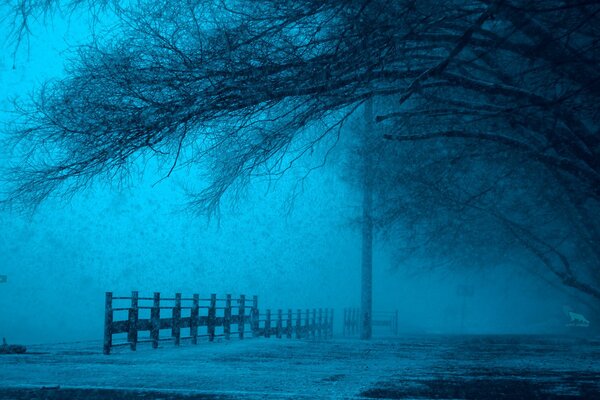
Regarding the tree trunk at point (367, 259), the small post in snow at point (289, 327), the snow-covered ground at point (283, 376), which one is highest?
the tree trunk at point (367, 259)

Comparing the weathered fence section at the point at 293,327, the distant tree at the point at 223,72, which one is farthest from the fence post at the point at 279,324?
the distant tree at the point at 223,72

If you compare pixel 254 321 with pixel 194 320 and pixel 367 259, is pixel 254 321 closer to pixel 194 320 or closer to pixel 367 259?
pixel 367 259

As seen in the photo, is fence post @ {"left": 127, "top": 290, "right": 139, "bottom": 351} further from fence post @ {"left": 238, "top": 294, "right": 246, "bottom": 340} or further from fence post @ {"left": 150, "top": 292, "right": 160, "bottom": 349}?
fence post @ {"left": 238, "top": 294, "right": 246, "bottom": 340}

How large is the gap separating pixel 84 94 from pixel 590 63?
551 cm

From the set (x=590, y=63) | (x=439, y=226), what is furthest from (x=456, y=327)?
(x=590, y=63)

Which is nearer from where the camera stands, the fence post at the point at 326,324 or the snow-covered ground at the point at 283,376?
the snow-covered ground at the point at 283,376

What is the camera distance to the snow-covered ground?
6848mm

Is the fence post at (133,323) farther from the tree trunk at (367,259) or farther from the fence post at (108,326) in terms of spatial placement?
the tree trunk at (367,259)

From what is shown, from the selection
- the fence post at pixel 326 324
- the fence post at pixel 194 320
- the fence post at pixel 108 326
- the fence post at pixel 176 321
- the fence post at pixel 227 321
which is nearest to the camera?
the fence post at pixel 108 326

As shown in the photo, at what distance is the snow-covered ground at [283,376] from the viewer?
685 centimetres

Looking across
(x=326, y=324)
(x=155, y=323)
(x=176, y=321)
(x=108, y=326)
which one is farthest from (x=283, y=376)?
(x=326, y=324)

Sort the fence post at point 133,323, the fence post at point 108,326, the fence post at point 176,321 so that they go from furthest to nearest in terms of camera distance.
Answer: the fence post at point 176,321 → the fence post at point 133,323 → the fence post at point 108,326

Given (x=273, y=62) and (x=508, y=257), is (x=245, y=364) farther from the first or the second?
(x=508, y=257)

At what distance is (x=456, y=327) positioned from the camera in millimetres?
63094
